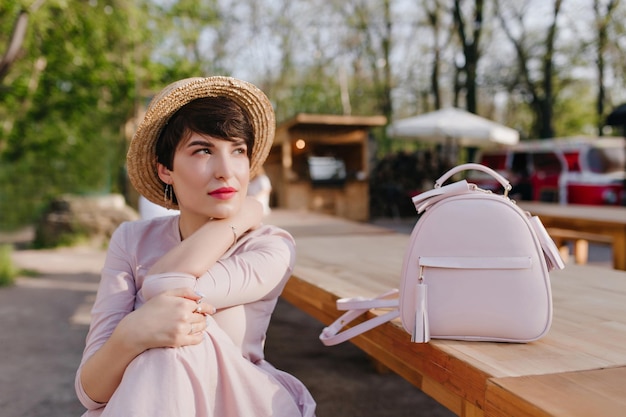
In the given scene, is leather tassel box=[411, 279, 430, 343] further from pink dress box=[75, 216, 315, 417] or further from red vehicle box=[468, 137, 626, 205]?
red vehicle box=[468, 137, 626, 205]

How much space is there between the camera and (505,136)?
11.2 m

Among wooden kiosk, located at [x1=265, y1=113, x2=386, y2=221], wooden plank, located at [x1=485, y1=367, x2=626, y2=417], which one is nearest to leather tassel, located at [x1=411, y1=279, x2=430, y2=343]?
wooden plank, located at [x1=485, y1=367, x2=626, y2=417]

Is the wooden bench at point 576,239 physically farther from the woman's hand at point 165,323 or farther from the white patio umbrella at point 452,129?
the white patio umbrella at point 452,129

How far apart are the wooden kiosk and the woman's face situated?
25.8 ft

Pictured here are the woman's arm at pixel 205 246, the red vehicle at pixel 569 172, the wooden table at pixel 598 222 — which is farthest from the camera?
the red vehicle at pixel 569 172

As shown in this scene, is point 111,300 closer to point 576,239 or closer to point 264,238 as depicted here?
point 264,238

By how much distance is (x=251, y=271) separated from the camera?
1.48 m

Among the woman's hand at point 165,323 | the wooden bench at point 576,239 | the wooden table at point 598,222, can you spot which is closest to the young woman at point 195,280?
the woman's hand at point 165,323

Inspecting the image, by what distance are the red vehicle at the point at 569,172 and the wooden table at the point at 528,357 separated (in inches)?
350

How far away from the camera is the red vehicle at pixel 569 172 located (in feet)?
33.9

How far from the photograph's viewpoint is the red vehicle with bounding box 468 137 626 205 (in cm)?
1034

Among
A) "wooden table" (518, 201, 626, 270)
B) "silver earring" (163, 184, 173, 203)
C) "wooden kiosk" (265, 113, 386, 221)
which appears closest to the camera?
"silver earring" (163, 184, 173, 203)

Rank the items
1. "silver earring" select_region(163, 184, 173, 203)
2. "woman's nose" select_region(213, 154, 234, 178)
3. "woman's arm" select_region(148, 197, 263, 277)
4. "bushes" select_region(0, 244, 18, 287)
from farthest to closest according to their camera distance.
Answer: "bushes" select_region(0, 244, 18, 287), "silver earring" select_region(163, 184, 173, 203), "woman's nose" select_region(213, 154, 234, 178), "woman's arm" select_region(148, 197, 263, 277)

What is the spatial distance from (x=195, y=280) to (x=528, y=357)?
77 cm
